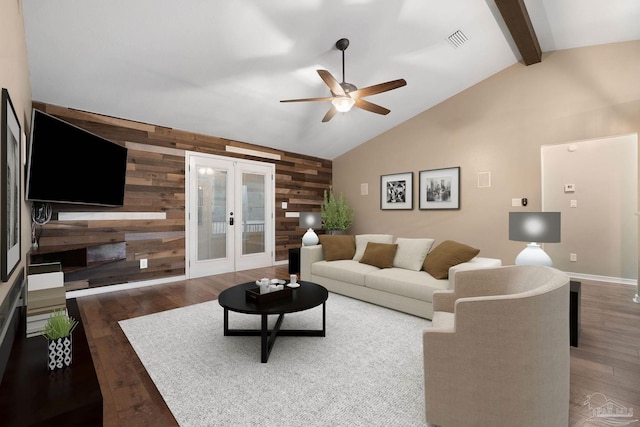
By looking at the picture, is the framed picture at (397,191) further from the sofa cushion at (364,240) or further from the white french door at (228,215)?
the white french door at (228,215)

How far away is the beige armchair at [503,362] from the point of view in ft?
4.55

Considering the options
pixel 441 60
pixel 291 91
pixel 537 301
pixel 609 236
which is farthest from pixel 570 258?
pixel 291 91

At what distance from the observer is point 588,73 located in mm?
4285

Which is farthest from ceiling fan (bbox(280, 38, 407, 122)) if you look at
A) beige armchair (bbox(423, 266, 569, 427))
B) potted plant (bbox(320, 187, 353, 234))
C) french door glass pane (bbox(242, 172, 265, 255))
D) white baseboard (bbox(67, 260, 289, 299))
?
white baseboard (bbox(67, 260, 289, 299))

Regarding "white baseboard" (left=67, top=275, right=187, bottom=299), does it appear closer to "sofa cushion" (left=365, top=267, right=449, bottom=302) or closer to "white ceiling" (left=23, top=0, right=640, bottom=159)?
"white ceiling" (left=23, top=0, right=640, bottom=159)

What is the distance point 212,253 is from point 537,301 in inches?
192

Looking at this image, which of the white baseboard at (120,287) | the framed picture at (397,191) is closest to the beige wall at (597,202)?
the framed picture at (397,191)

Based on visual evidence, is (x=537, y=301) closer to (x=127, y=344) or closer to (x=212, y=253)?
(x=127, y=344)

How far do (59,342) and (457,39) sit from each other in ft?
16.4

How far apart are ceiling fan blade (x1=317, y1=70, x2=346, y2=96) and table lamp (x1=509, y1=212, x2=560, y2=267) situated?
7.10ft

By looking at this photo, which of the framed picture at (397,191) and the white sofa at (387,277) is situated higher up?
the framed picture at (397,191)

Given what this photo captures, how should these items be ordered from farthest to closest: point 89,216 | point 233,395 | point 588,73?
1. point 588,73
2. point 89,216
3. point 233,395

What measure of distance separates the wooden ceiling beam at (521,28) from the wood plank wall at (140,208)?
4.35m

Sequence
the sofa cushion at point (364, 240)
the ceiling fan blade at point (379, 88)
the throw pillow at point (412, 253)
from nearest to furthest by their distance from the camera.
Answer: the ceiling fan blade at point (379, 88), the throw pillow at point (412, 253), the sofa cushion at point (364, 240)
